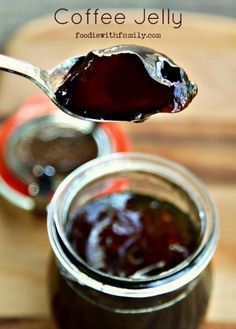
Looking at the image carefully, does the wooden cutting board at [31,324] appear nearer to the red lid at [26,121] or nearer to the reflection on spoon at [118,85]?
the red lid at [26,121]

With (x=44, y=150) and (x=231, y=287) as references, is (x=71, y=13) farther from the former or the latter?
(x=231, y=287)

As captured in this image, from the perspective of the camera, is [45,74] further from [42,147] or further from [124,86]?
[42,147]

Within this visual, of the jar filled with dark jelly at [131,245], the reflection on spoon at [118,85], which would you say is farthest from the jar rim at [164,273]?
the reflection on spoon at [118,85]

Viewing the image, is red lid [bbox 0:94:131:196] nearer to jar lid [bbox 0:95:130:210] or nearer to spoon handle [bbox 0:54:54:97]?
jar lid [bbox 0:95:130:210]

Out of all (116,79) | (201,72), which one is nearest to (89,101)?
(116,79)

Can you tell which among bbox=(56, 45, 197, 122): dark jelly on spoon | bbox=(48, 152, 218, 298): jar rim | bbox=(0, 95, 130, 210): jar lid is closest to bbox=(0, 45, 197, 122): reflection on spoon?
bbox=(56, 45, 197, 122): dark jelly on spoon

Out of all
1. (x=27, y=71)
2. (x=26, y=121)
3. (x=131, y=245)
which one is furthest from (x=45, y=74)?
(x=26, y=121)

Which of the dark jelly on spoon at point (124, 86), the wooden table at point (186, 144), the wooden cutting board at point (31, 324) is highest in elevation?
the dark jelly on spoon at point (124, 86)
